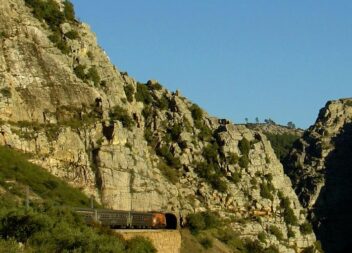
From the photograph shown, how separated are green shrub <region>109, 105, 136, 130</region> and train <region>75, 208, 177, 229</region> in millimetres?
15092

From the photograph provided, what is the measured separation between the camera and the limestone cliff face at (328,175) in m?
175

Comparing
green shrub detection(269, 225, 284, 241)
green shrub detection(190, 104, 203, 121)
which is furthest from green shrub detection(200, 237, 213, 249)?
green shrub detection(190, 104, 203, 121)

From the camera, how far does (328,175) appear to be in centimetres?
18288

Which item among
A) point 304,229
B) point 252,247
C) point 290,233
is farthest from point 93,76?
point 304,229

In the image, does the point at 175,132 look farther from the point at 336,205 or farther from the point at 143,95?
the point at 336,205

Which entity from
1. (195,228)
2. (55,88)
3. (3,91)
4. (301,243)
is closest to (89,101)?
(55,88)

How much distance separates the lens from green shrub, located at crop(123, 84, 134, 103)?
12444cm

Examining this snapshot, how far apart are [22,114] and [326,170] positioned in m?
98.0

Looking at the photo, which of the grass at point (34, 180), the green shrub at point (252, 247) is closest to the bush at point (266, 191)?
the green shrub at point (252, 247)

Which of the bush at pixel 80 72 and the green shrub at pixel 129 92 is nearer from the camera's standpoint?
the bush at pixel 80 72

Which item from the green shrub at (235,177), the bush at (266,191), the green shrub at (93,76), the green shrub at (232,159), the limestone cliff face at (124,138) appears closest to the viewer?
the limestone cliff face at (124,138)

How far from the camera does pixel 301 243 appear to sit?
445 ft

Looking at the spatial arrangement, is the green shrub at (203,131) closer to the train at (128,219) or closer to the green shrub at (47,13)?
the train at (128,219)

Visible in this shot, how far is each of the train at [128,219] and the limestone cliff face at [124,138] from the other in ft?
18.1
